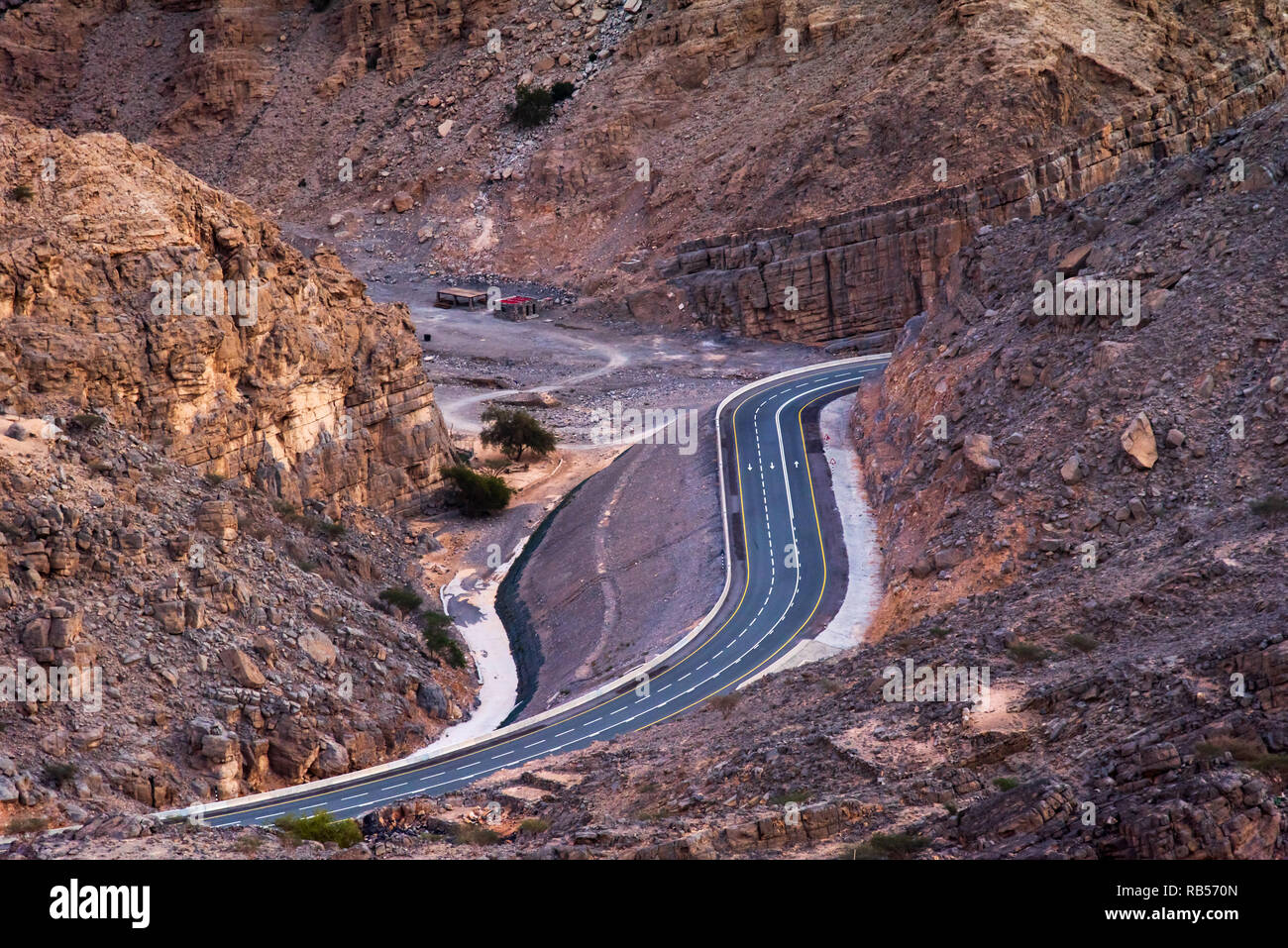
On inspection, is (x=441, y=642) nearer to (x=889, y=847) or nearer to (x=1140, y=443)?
(x=1140, y=443)

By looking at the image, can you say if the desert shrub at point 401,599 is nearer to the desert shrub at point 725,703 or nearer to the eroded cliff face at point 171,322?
the eroded cliff face at point 171,322

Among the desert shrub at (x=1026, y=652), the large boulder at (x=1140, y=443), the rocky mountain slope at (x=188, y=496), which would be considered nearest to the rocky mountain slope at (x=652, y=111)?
the rocky mountain slope at (x=188, y=496)

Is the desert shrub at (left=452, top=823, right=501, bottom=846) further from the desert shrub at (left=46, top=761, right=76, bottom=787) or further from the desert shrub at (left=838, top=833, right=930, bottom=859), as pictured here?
the desert shrub at (left=46, top=761, right=76, bottom=787)

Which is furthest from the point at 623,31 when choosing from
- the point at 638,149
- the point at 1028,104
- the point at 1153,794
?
the point at 1153,794

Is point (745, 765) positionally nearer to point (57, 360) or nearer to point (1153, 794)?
point (1153, 794)

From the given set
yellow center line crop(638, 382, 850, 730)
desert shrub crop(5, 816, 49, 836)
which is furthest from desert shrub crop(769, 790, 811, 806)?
desert shrub crop(5, 816, 49, 836)

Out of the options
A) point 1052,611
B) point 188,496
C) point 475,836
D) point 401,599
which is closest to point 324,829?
point 475,836
